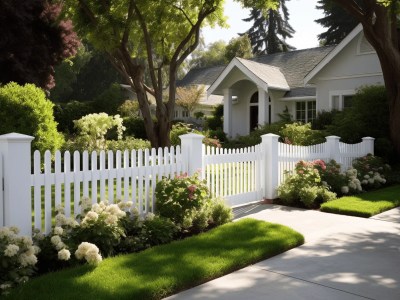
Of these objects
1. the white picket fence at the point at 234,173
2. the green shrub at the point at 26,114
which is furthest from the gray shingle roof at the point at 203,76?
the white picket fence at the point at 234,173

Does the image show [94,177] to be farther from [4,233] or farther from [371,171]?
[371,171]

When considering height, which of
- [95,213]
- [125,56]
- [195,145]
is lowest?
[95,213]

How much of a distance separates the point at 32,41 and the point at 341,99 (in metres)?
14.2

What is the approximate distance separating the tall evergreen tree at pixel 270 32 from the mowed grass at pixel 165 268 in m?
48.7

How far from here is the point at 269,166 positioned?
30.2 feet

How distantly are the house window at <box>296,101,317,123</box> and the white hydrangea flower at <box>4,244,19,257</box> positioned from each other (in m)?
20.2

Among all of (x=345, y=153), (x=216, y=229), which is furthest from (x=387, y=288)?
(x=345, y=153)

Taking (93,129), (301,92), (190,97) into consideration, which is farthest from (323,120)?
(190,97)

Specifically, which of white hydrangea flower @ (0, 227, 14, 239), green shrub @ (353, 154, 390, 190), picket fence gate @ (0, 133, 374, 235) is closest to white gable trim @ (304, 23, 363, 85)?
picket fence gate @ (0, 133, 374, 235)

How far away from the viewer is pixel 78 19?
1552 centimetres

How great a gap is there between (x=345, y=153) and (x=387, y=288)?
823 cm

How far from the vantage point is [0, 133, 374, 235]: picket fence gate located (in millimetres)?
4793

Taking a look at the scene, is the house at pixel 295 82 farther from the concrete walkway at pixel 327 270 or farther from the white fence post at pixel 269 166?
the concrete walkway at pixel 327 270

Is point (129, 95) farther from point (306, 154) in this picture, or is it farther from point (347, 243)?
point (347, 243)
